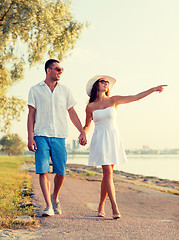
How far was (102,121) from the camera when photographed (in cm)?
561

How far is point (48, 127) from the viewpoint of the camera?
17.9ft

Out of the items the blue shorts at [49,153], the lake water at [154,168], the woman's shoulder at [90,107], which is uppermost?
the woman's shoulder at [90,107]

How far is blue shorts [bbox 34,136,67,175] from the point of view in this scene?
17.6ft

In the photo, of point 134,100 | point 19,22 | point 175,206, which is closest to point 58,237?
point 134,100

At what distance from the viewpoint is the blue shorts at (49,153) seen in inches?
211

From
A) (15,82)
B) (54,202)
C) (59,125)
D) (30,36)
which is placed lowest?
(54,202)

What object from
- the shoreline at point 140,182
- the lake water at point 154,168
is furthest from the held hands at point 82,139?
the lake water at point 154,168

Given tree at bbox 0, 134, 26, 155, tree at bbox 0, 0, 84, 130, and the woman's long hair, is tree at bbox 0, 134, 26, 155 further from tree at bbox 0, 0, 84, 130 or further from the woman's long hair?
the woman's long hair

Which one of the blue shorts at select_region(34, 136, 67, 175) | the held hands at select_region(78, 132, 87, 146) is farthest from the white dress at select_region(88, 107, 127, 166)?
the blue shorts at select_region(34, 136, 67, 175)

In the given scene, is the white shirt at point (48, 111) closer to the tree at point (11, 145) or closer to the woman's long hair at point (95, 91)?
the woman's long hair at point (95, 91)

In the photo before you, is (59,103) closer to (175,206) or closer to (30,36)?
(175,206)

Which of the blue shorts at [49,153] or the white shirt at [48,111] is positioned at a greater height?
the white shirt at [48,111]

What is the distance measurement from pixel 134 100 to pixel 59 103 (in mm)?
1252

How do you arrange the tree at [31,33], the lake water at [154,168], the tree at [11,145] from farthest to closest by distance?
the tree at [11,145] < the lake water at [154,168] < the tree at [31,33]
